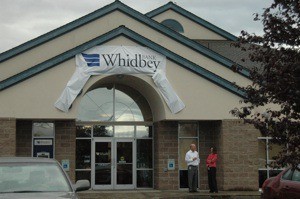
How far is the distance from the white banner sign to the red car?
28.4 feet

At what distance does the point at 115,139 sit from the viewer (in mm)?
22766

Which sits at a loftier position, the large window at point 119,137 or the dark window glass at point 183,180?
the large window at point 119,137

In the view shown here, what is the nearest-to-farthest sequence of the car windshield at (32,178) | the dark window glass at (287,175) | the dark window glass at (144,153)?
the car windshield at (32,178) < the dark window glass at (287,175) < the dark window glass at (144,153)

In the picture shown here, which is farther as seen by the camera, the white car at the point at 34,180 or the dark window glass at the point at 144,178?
the dark window glass at the point at 144,178

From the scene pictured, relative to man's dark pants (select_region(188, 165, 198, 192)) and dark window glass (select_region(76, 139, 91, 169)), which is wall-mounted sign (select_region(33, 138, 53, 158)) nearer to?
dark window glass (select_region(76, 139, 91, 169))

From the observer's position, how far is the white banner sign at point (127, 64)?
20.4m

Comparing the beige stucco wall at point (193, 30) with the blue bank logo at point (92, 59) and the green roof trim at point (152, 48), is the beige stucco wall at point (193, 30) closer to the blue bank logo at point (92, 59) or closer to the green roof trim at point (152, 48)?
the green roof trim at point (152, 48)

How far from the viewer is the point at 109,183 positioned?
22438mm

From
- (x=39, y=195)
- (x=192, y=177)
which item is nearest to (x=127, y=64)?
(x=192, y=177)

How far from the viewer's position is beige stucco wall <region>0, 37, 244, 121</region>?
1955 centimetres

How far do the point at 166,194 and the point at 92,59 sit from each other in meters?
6.18

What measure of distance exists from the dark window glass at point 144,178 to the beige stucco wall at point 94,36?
550 centimetres

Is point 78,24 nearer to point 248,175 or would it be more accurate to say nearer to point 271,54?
point 248,175

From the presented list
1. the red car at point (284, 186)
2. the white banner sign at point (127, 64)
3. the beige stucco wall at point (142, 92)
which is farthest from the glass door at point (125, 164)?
the red car at point (284, 186)
